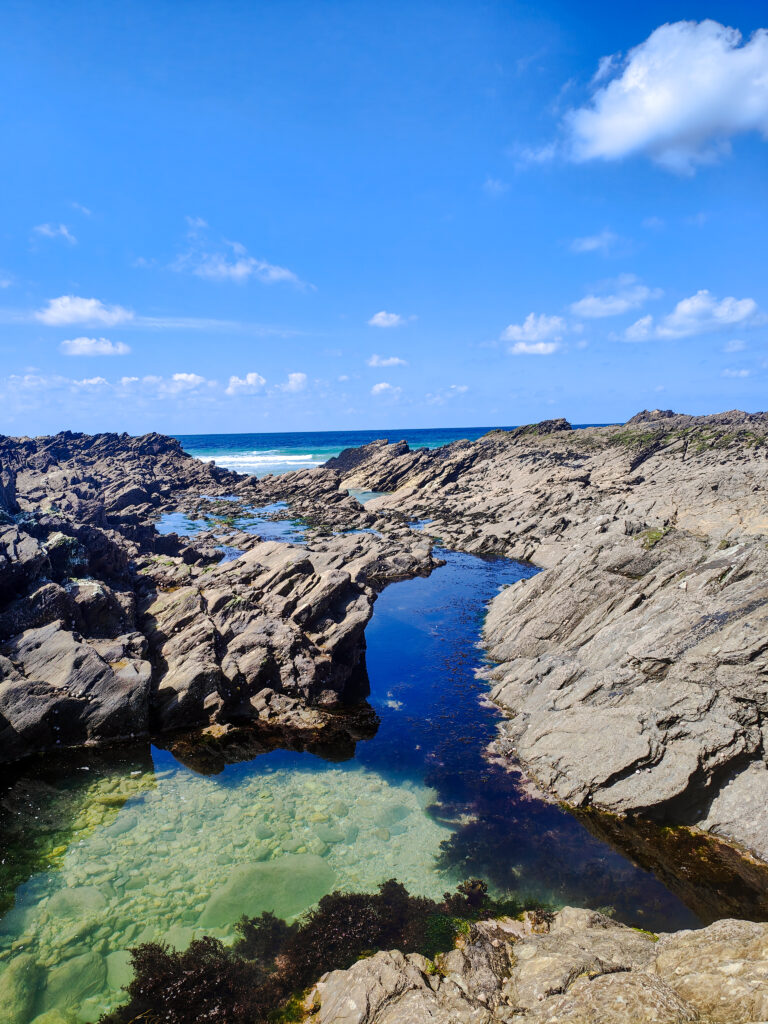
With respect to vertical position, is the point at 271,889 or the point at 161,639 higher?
the point at 161,639

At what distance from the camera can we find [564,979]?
40.7 ft

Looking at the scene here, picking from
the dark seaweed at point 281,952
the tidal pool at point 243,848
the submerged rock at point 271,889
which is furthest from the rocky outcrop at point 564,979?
the tidal pool at point 243,848

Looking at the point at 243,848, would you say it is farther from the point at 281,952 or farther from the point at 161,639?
the point at 161,639

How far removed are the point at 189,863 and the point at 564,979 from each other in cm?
1390

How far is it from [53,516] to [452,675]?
123 feet

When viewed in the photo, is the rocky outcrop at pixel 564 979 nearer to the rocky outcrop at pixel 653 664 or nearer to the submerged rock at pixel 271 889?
the submerged rock at pixel 271 889

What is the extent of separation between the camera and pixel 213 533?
8044cm

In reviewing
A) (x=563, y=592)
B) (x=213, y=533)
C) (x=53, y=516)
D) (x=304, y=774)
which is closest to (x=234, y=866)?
(x=304, y=774)

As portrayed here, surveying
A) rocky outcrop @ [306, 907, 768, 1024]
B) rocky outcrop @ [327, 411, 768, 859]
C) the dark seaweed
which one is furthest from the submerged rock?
rocky outcrop @ [327, 411, 768, 859]

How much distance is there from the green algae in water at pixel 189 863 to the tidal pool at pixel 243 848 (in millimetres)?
54

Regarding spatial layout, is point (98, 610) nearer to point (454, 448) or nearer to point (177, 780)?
point (177, 780)

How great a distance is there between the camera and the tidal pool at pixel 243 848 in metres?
16.6

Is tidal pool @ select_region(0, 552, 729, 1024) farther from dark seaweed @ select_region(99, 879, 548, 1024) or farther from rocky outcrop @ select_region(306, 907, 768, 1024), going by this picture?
rocky outcrop @ select_region(306, 907, 768, 1024)

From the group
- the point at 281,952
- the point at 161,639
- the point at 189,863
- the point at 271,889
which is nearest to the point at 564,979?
the point at 281,952
